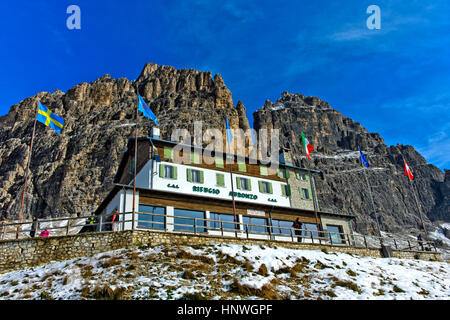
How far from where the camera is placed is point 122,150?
4604 inches

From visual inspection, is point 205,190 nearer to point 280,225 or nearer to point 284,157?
point 280,225

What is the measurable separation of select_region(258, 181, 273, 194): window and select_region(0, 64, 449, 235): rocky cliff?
65930mm

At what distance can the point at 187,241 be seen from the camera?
21812 millimetres

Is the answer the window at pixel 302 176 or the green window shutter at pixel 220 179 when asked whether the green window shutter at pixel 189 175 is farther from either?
the window at pixel 302 176

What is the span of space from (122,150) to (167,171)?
90.0 metres

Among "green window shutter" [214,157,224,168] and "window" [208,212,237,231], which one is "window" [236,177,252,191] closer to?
"green window shutter" [214,157,224,168]

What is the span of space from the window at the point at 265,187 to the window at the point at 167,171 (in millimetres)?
9591

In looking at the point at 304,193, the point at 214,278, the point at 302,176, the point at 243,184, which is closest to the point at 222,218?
the point at 243,184

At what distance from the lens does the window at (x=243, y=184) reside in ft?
115

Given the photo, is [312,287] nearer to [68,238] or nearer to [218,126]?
[68,238]

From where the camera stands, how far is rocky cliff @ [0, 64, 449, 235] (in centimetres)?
10925

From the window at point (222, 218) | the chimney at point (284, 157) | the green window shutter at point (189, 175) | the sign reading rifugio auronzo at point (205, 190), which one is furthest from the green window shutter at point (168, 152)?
the chimney at point (284, 157)
